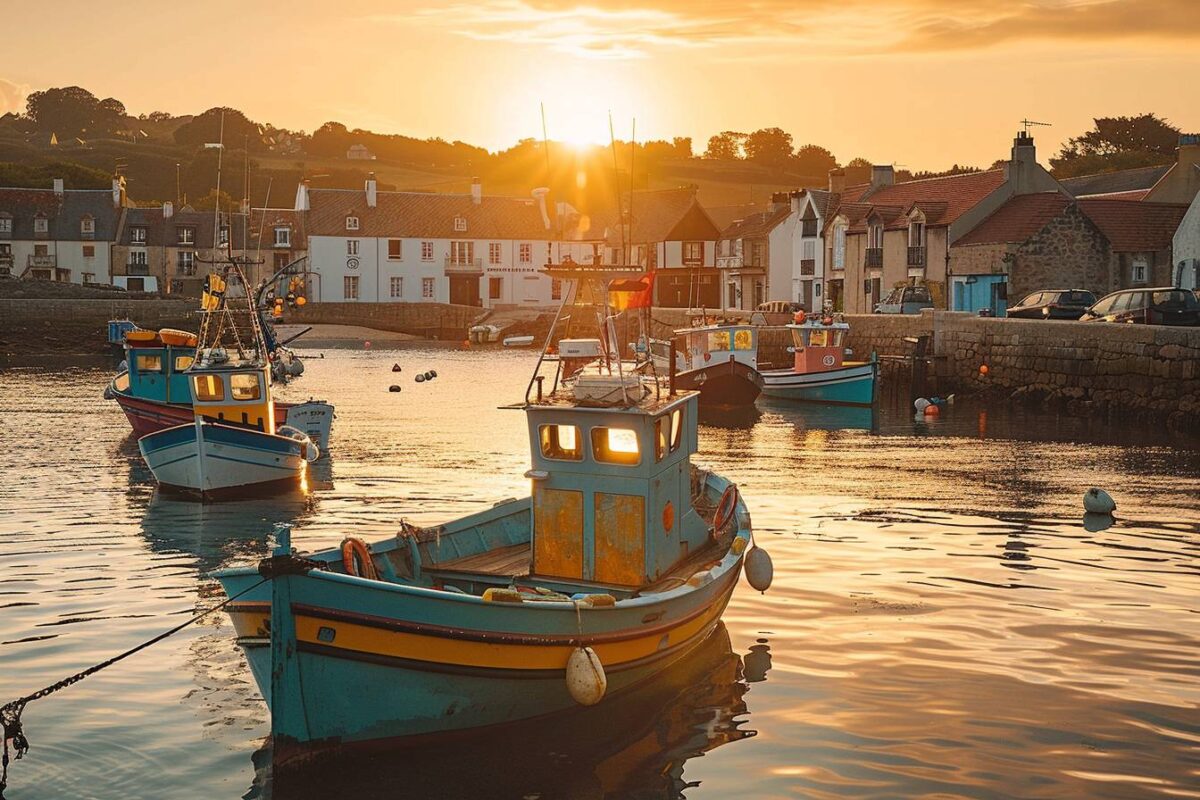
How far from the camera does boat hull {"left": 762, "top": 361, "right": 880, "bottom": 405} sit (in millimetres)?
44594

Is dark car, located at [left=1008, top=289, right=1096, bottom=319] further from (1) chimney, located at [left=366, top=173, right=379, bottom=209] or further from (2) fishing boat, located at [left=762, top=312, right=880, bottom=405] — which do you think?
(1) chimney, located at [left=366, top=173, right=379, bottom=209]

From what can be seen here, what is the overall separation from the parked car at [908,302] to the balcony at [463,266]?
47178mm

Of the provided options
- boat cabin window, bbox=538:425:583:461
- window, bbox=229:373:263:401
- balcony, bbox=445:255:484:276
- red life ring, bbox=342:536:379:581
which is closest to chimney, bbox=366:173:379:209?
balcony, bbox=445:255:484:276

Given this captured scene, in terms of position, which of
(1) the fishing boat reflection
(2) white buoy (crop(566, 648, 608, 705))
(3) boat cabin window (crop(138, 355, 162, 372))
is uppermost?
(3) boat cabin window (crop(138, 355, 162, 372))

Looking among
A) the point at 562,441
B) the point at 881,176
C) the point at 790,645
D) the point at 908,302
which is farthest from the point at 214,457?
the point at 881,176

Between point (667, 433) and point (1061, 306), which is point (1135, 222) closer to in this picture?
point (1061, 306)

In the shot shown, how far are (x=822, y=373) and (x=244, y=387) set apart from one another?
24.0 m

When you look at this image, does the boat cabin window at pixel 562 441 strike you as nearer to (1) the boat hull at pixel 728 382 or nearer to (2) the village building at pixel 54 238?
(1) the boat hull at pixel 728 382

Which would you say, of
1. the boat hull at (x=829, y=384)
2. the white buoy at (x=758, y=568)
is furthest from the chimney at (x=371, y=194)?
the white buoy at (x=758, y=568)

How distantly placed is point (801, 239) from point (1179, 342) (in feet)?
140

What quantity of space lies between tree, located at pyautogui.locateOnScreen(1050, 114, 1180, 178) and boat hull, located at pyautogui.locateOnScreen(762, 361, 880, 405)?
6301 centimetres

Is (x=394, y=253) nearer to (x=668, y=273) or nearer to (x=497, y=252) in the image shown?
(x=497, y=252)

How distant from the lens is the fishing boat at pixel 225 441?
24859 mm

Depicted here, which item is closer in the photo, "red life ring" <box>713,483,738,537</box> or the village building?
"red life ring" <box>713,483,738,537</box>
